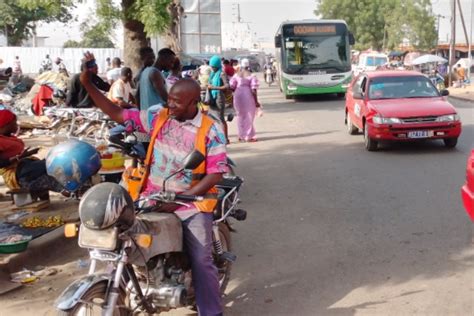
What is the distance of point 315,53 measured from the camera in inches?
916

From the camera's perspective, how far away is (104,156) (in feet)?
22.2

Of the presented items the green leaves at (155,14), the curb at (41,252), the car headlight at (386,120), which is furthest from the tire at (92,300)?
the car headlight at (386,120)

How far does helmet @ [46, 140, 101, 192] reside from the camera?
4.99 meters

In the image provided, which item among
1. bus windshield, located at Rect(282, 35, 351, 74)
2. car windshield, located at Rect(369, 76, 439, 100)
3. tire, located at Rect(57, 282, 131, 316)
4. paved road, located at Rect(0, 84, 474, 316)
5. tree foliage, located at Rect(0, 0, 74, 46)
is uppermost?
tree foliage, located at Rect(0, 0, 74, 46)

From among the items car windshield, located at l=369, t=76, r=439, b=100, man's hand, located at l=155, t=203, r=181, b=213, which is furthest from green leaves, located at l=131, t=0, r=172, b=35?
man's hand, located at l=155, t=203, r=181, b=213

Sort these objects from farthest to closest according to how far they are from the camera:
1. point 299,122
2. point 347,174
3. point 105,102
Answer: point 299,122 → point 347,174 → point 105,102

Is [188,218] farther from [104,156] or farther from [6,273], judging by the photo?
[104,156]

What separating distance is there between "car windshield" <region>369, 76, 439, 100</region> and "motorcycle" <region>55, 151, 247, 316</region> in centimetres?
826

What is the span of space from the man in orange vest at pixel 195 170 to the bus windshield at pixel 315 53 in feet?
65.4

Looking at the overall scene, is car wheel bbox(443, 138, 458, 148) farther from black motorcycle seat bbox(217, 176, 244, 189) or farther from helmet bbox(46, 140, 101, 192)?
helmet bbox(46, 140, 101, 192)

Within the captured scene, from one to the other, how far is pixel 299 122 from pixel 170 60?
9.23m

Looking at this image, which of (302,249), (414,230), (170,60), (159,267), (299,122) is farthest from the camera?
(299,122)

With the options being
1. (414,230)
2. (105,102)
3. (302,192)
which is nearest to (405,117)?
(302,192)

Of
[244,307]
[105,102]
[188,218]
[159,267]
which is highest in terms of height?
[105,102]
